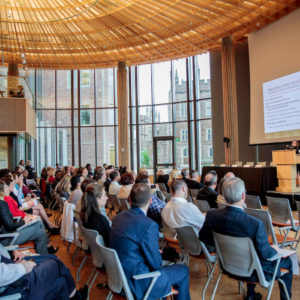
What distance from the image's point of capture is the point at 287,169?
336 inches

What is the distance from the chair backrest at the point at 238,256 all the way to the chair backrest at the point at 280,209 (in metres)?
2.06

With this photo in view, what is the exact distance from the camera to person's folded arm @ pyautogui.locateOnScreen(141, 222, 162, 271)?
2.27m

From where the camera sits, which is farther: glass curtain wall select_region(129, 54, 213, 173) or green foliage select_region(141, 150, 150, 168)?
green foliage select_region(141, 150, 150, 168)

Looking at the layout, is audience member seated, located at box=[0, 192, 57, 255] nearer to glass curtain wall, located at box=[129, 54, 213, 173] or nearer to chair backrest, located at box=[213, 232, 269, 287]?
chair backrest, located at box=[213, 232, 269, 287]

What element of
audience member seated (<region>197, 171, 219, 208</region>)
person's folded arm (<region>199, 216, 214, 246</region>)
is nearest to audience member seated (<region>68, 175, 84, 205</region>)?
audience member seated (<region>197, 171, 219, 208</region>)

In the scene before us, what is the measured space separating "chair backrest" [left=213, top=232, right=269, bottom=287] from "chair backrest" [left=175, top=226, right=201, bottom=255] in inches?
15.1

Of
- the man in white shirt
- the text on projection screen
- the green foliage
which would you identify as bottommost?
the man in white shirt

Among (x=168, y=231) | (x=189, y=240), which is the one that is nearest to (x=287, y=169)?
(x=168, y=231)

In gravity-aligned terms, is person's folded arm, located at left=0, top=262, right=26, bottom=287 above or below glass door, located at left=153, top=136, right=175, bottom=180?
below

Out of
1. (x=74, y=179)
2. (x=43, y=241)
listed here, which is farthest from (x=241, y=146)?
(x=43, y=241)

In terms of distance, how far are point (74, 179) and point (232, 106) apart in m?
9.35

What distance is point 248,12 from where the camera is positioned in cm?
1035

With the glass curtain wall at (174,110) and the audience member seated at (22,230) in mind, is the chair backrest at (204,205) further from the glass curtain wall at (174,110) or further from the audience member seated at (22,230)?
the glass curtain wall at (174,110)

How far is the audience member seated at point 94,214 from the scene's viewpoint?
10.1 ft
